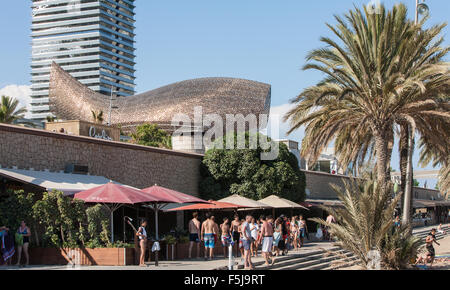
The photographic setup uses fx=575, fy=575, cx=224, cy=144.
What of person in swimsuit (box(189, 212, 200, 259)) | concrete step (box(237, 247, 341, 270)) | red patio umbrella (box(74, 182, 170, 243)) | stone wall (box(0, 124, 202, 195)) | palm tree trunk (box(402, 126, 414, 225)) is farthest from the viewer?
palm tree trunk (box(402, 126, 414, 225))

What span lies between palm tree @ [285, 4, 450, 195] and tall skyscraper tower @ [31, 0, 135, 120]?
158548mm

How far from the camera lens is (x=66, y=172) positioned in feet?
68.6

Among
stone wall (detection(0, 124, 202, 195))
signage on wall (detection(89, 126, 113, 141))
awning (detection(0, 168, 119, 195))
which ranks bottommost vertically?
awning (detection(0, 168, 119, 195))

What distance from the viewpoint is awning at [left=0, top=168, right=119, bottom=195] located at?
17438mm

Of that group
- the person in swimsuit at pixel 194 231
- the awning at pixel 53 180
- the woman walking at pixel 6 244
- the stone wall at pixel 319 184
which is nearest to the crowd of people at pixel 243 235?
the person in swimsuit at pixel 194 231

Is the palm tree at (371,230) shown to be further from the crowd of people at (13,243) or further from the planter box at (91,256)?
the crowd of people at (13,243)

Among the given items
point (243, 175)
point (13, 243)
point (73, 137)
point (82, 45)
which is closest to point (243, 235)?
point (13, 243)

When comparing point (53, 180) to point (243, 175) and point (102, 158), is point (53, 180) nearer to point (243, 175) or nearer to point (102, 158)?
point (102, 158)

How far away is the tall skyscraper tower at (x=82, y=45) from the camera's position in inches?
6909

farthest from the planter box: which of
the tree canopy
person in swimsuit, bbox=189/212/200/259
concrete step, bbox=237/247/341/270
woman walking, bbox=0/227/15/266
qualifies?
the tree canopy

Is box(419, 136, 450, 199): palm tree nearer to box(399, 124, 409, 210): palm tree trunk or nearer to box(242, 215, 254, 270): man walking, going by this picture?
box(399, 124, 409, 210): palm tree trunk

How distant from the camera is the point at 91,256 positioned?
52.1 ft

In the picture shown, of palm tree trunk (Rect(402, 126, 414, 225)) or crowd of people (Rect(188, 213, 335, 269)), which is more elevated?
palm tree trunk (Rect(402, 126, 414, 225))
